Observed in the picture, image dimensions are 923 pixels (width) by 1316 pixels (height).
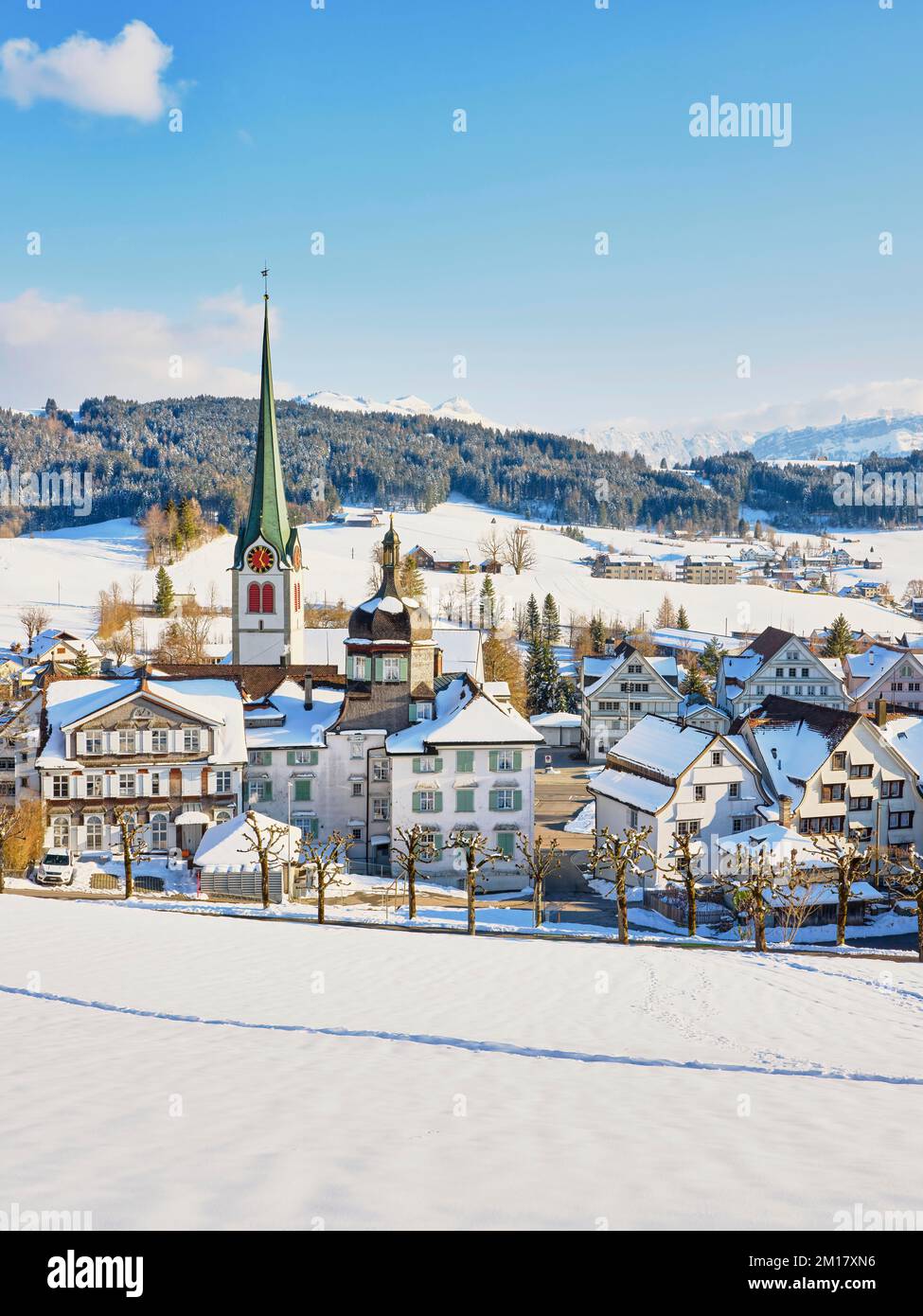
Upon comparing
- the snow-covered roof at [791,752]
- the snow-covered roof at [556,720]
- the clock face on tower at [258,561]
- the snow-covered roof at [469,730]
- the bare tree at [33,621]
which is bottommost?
the snow-covered roof at [556,720]

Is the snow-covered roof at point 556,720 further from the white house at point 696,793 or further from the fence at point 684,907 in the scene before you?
the fence at point 684,907

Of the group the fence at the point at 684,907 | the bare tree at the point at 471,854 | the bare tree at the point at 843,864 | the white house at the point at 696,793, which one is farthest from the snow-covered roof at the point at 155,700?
the bare tree at the point at 843,864

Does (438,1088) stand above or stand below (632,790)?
above

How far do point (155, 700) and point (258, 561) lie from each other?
2575cm

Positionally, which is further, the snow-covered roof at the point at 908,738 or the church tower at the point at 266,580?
the church tower at the point at 266,580

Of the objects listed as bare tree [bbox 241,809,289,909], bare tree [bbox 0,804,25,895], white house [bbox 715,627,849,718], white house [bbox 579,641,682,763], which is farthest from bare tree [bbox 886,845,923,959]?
white house [bbox 715,627,849,718]

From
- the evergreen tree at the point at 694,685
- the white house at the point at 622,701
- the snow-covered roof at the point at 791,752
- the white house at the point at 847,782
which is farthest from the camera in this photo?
the evergreen tree at the point at 694,685

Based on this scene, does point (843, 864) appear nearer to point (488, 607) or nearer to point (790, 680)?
point (790, 680)

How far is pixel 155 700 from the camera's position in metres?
41.7

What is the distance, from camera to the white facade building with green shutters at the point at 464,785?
4081 centimetres

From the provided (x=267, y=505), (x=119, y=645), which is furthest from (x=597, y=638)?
(x=119, y=645)

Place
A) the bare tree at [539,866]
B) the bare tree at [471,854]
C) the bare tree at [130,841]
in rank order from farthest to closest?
the bare tree at [130,841], the bare tree at [539,866], the bare tree at [471,854]
